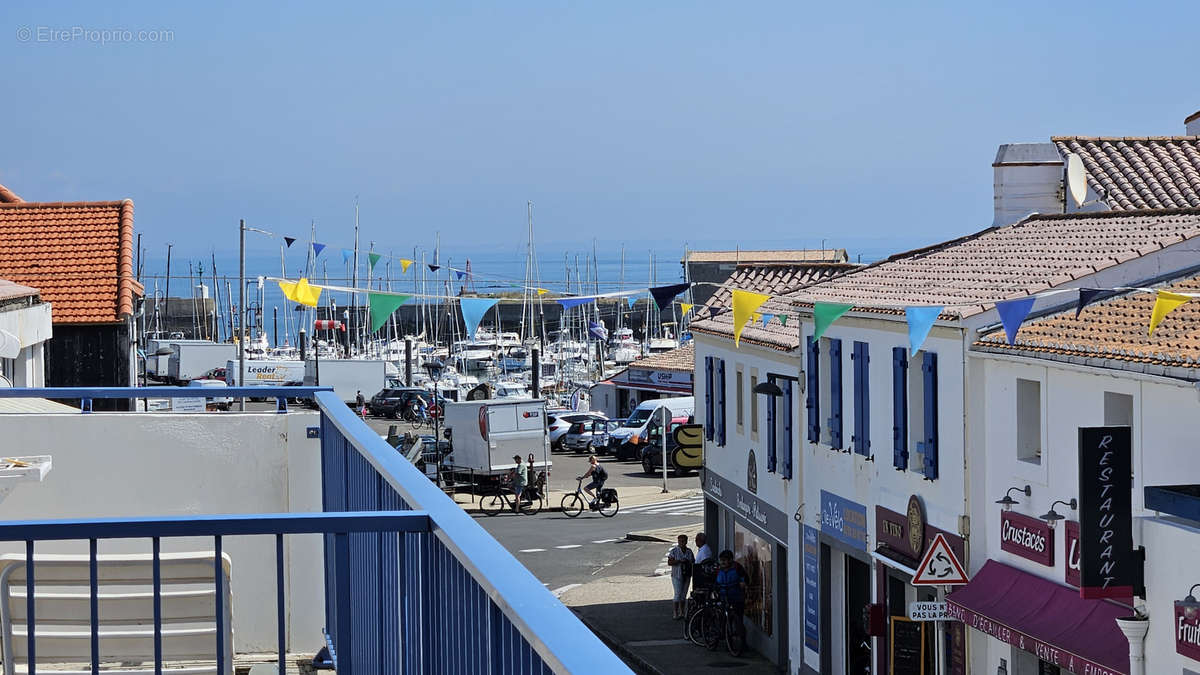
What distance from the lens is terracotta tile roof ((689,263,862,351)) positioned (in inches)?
1139

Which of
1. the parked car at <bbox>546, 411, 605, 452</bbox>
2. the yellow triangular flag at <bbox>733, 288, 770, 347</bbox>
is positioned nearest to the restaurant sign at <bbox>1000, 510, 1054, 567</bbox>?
the yellow triangular flag at <bbox>733, 288, 770, 347</bbox>

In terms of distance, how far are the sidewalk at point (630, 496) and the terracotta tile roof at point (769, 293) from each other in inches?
550

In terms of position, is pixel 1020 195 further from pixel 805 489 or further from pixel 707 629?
pixel 707 629

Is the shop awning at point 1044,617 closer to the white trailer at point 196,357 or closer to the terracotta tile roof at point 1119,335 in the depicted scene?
the terracotta tile roof at point 1119,335

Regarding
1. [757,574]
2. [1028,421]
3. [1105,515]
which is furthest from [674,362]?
[1105,515]

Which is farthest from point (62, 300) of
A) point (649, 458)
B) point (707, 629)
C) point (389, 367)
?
point (389, 367)

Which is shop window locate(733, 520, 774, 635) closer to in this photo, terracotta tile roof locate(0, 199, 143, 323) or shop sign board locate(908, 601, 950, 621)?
shop sign board locate(908, 601, 950, 621)

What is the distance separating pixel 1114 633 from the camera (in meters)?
16.4

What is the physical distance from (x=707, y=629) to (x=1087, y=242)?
451 inches

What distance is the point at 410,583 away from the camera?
4.61m

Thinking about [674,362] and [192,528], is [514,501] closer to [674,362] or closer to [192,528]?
[674,362]

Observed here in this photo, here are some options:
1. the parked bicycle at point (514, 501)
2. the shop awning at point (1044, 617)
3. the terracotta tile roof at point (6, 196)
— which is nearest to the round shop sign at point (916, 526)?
the shop awning at point (1044, 617)

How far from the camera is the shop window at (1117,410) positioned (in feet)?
54.9

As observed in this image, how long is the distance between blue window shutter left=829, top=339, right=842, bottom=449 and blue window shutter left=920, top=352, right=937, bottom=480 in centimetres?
377
